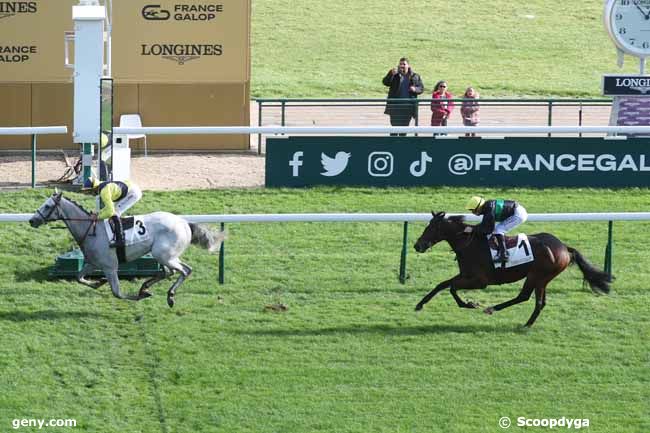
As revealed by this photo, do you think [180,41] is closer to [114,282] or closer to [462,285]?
[114,282]

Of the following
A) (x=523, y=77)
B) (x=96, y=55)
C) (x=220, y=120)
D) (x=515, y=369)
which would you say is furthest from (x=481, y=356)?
(x=523, y=77)

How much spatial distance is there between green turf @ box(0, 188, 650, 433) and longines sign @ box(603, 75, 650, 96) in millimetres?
3536

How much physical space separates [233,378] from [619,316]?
11.2ft

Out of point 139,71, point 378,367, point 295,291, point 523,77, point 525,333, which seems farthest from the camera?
point 523,77

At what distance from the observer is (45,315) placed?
12.2m

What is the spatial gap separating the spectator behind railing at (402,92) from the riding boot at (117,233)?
7.44 meters

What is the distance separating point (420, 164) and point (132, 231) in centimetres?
442

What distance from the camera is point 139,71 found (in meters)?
18.3

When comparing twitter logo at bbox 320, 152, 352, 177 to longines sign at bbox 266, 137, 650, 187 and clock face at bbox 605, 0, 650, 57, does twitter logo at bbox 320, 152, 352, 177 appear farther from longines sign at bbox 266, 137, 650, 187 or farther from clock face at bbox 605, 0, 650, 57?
clock face at bbox 605, 0, 650, 57

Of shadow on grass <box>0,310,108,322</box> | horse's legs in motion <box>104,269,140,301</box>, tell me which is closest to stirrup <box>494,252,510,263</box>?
horse's legs in motion <box>104,269,140,301</box>

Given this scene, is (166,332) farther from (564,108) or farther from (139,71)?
(564,108)
